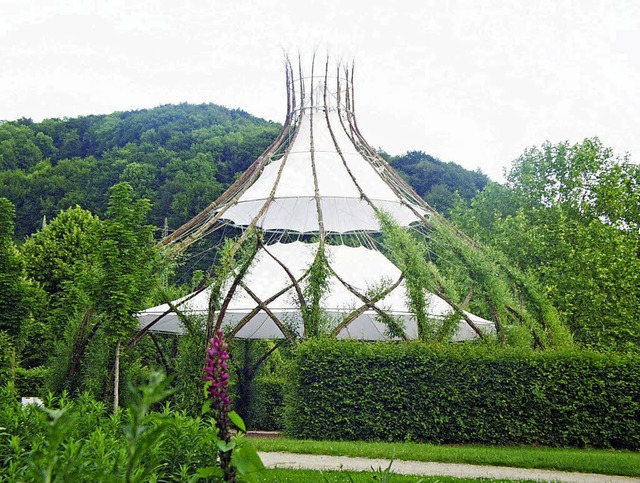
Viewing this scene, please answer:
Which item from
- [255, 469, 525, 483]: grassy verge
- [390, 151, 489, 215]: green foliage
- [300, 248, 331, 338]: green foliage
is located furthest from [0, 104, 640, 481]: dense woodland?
[390, 151, 489, 215]: green foliage

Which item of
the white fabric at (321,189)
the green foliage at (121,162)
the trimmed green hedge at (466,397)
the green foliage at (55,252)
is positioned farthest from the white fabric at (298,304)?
the green foliage at (121,162)

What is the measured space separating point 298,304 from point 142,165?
22.4 m

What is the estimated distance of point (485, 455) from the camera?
936cm

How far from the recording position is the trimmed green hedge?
1107 cm

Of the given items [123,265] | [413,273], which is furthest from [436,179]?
[123,265]

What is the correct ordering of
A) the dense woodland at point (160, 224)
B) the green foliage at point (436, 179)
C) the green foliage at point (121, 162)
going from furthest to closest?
the green foliage at point (436, 179) → the green foliage at point (121, 162) → the dense woodland at point (160, 224)

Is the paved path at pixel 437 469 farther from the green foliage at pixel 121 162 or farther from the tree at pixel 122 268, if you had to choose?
the green foliage at pixel 121 162

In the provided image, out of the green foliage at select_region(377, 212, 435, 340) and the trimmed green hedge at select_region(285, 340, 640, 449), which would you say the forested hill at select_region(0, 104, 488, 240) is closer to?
the green foliage at select_region(377, 212, 435, 340)

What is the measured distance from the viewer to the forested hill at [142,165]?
32469mm

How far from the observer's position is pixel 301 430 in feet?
37.0

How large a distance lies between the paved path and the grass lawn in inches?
7.0

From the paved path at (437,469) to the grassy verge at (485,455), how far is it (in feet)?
0.58

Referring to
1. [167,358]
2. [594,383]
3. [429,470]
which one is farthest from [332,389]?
[167,358]

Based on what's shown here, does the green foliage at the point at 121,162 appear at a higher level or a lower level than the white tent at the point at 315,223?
higher
